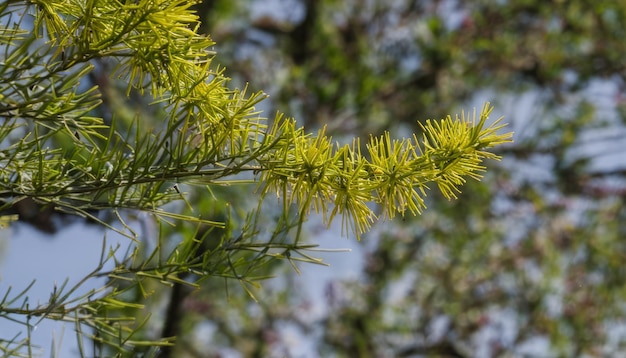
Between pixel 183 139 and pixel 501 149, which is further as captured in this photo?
pixel 501 149

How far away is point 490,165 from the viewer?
105 inches

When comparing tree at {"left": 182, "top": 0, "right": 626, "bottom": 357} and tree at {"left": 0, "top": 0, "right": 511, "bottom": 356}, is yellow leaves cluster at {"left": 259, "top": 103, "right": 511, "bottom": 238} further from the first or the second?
tree at {"left": 182, "top": 0, "right": 626, "bottom": 357}

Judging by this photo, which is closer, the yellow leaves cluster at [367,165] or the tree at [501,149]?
the yellow leaves cluster at [367,165]

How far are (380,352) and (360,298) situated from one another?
0.23 meters

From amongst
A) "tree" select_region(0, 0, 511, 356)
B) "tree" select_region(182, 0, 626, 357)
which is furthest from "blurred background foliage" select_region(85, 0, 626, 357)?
"tree" select_region(0, 0, 511, 356)

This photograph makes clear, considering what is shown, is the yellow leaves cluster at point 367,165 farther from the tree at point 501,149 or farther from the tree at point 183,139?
the tree at point 501,149

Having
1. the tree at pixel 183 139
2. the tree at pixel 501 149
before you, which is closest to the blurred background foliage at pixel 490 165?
the tree at pixel 501 149

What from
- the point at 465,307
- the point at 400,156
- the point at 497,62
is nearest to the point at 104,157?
the point at 400,156

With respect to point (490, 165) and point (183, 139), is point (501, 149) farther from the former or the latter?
point (183, 139)

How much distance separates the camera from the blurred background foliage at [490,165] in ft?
8.55

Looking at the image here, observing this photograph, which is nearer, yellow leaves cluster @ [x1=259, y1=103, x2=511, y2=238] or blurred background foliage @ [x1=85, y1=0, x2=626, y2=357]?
yellow leaves cluster @ [x1=259, y1=103, x2=511, y2=238]

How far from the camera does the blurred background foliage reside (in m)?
2.61

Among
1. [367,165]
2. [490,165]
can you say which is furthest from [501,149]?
[367,165]

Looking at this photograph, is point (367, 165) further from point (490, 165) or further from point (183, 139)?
point (490, 165)
